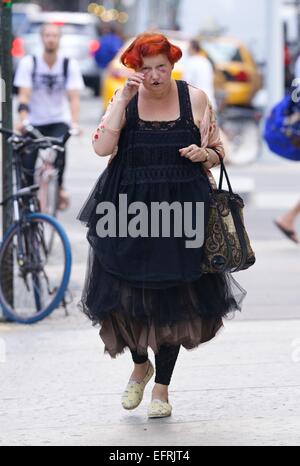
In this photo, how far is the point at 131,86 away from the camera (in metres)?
5.93

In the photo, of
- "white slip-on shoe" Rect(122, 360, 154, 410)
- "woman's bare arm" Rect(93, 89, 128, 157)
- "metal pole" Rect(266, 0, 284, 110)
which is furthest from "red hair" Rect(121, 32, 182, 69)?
"metal pole" Rect(266, 0, 284, 110)

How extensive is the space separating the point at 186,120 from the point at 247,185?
9341mm

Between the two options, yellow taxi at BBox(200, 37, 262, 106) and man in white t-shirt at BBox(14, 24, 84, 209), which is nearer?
man in white t-shirt at BBox(14, 24, 84, 209)

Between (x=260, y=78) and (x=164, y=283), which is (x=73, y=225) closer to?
(x=164, y=283)

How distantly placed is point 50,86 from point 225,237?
18.7 ft

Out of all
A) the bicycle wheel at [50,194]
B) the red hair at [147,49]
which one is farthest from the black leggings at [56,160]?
the red hair at [147,49]

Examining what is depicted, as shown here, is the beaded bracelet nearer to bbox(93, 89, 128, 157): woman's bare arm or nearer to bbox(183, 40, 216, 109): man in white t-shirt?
bbox(93, 89, 128, 157): woman's bare arm

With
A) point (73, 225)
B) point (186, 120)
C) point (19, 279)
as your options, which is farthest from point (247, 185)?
point (186, 120)

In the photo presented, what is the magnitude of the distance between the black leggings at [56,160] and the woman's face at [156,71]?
10.5 ft

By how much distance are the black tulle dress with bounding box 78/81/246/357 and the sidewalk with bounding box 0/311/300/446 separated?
1.33 ft

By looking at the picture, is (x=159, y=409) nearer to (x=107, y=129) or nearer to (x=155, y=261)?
(x=155, y=261)

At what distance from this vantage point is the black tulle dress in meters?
5.93

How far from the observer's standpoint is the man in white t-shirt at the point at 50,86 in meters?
11.3

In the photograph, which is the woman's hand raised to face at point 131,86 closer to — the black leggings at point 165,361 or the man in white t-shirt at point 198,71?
the black leggings at point 165,361
